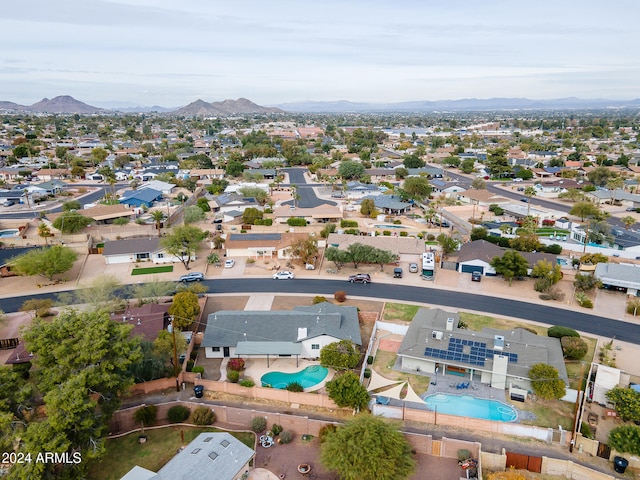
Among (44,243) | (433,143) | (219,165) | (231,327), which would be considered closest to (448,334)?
(231,327)

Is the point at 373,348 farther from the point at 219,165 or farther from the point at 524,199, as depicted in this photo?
the point at 219,165

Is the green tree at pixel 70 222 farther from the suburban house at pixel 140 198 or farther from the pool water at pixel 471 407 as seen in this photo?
the pool water at pixel 471 407

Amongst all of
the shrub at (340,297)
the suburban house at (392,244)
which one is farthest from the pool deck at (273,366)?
the suburban house at (392,244)

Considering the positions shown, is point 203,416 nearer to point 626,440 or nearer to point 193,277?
point 193,277

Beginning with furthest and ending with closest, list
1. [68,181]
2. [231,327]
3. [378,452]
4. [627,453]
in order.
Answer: [68,181] → [231,327] → [627,453] → [378,452]

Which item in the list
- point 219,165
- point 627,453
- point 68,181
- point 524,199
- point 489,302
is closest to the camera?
point 627,453

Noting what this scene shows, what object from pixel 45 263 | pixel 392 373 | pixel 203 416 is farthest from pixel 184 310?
pixel 45 263
